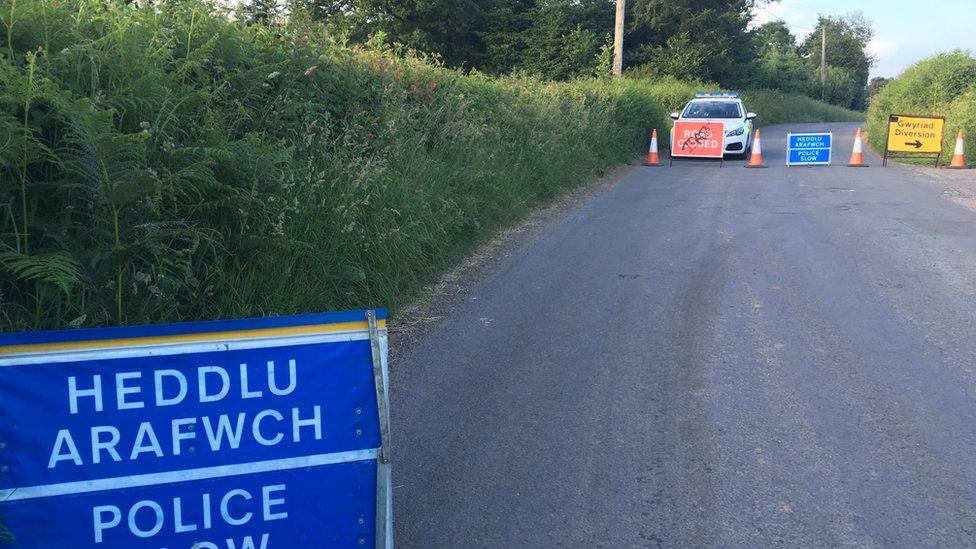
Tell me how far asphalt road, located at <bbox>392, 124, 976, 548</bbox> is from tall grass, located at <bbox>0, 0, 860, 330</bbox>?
1.09m

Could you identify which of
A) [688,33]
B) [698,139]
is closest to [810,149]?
[698,139]

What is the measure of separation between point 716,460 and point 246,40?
5.01 metres

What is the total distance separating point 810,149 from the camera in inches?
790

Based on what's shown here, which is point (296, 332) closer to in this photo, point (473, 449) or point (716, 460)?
point (473, 449)

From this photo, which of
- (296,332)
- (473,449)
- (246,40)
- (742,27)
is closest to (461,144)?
(246,40)

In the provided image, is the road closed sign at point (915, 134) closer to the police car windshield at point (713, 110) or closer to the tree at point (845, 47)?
the police car windshield at point (713, 110)

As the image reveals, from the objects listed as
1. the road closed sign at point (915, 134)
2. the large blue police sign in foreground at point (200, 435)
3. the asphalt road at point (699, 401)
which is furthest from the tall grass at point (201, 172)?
the road closed sign at point (915, 134)

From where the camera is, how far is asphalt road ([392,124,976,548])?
3822 millimetres

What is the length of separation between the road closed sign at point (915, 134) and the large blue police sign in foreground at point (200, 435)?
2064cm

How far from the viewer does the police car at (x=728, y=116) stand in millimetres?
20906

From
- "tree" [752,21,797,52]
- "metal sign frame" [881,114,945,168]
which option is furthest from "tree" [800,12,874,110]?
"metal sign frame" [881,114,945,168]

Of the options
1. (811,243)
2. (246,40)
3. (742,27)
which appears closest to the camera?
(246,40)

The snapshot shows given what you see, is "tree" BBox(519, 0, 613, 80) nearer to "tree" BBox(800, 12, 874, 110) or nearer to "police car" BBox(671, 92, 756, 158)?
"police car" BBox(671, 92, 756, 158)

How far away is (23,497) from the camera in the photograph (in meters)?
2.73
